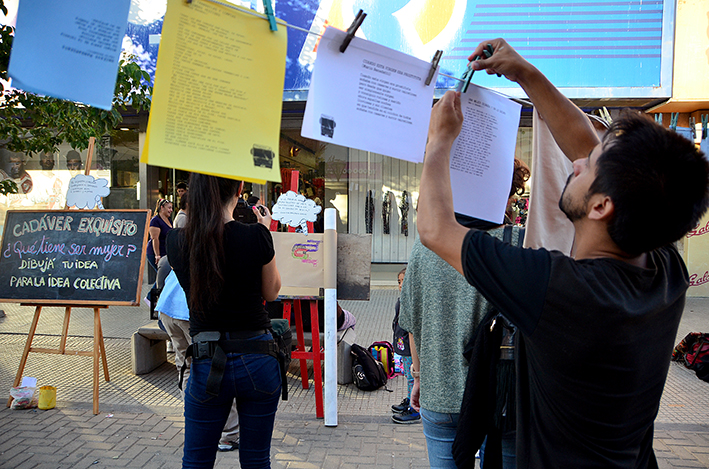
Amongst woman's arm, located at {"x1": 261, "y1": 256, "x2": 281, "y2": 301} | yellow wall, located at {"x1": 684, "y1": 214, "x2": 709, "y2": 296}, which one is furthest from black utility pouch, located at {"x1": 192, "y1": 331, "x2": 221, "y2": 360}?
yellow wall, located at {"x1": 684, "y1": 214, "x2": 709, "y2": 296}

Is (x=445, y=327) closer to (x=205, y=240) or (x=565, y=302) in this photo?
(x=565, y=302)

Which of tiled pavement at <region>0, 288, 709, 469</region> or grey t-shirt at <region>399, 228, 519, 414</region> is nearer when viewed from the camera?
grey t-shirt at <region>399, 228, 519, 414</region>

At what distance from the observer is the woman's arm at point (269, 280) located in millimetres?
2324

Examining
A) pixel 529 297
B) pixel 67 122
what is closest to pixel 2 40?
pixel 67 122

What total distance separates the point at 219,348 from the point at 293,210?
2.02m

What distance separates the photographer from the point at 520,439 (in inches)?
55.6

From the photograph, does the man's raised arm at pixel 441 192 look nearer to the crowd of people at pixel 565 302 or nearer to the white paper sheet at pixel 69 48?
the crowd of people at pixel 565 302

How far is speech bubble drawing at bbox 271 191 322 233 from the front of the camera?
159 inches

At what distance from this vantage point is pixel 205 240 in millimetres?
2158

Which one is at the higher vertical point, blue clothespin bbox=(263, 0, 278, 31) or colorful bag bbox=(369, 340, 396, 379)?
blue clothespin bbox=(263, 0, 278, 31)

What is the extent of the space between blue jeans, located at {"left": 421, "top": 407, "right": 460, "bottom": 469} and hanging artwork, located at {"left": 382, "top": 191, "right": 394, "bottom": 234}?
9212 mm

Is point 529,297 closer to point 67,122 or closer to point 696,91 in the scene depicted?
point 67,122

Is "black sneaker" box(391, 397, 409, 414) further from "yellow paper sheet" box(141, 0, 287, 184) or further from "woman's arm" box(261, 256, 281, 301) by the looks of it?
"yellow paper sheet" box(141, 0, 287, 184)

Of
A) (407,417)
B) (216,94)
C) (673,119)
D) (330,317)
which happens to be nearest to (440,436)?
(216,94)
